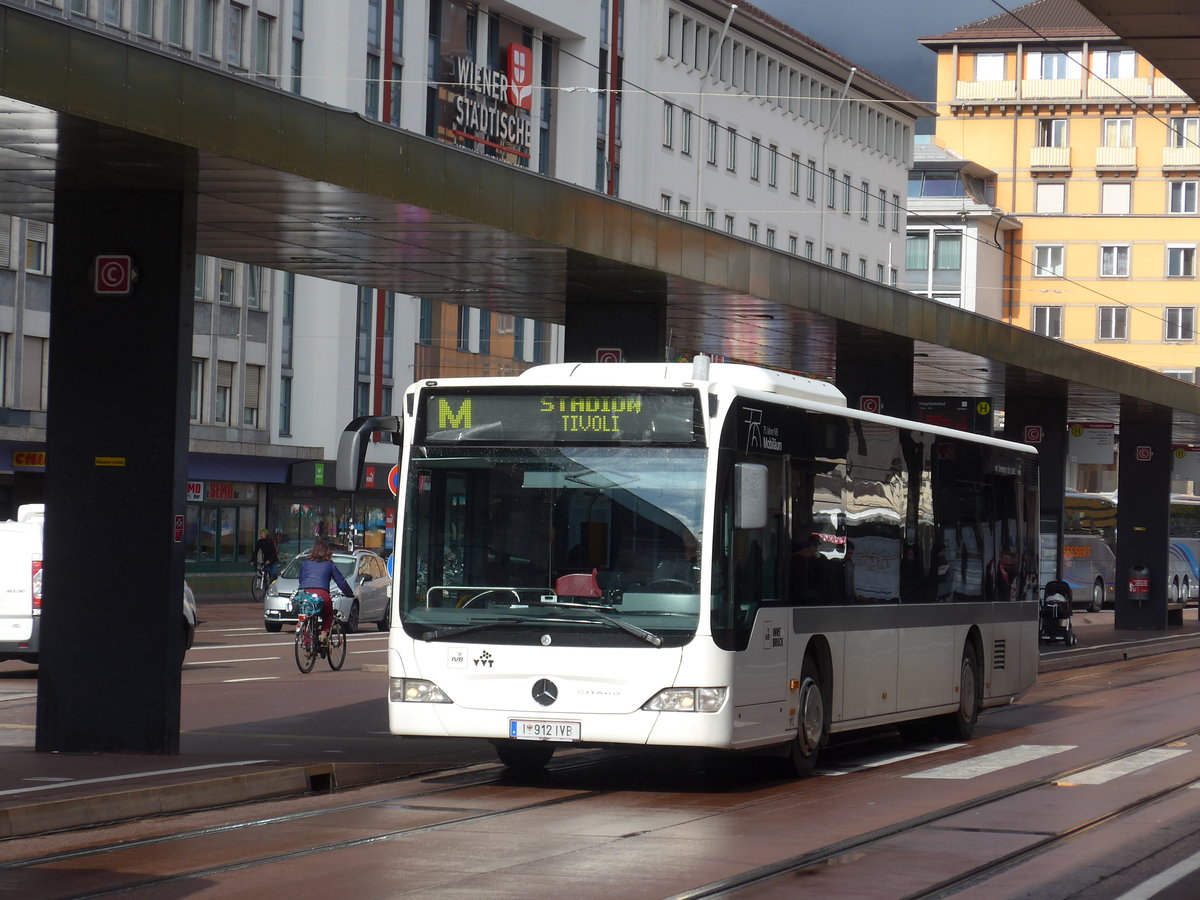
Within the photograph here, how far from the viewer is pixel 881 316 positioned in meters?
26.5

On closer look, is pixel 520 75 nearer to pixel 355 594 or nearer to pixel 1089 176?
pixel 355 594

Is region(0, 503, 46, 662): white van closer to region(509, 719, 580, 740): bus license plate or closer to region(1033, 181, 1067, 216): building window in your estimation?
region(509, 719, 580, 740): bus license plate

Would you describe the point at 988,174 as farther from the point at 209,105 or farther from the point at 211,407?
the point at 209,105

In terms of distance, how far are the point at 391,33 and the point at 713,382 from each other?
166 ft

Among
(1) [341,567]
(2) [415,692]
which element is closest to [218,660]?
(1) [341,567]

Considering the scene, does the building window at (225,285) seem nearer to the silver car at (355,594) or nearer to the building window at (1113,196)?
the silver car at (355,594)

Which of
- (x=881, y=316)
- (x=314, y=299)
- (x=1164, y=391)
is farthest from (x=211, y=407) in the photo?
(x=881, y=316)

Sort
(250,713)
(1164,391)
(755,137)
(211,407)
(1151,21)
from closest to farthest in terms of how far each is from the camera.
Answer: (1151,21)
(250,713)
(1164,391)
(211,407)
(755,137)

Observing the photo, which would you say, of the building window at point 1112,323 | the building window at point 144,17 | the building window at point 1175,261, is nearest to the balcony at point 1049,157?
the building window at point 1175,261

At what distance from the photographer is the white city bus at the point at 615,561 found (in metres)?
13.2

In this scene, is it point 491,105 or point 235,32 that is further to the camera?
point 491,105

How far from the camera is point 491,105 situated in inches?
2552

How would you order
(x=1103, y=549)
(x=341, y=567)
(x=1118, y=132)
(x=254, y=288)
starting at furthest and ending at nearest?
1. (x=1118, y=132)
2. (x=1103, y=549)
3. (x=254, y=288)
4. (x=341, y=567)

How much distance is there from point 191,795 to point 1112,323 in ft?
342
